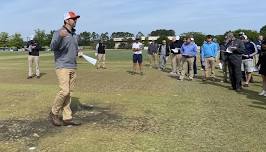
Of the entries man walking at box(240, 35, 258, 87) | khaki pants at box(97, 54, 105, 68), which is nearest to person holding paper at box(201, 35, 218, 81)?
man walking at box(240, 35, 258, 87)

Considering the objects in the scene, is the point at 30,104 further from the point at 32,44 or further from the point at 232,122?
the point at 32,44

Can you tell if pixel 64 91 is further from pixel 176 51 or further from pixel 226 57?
pixel 176 51

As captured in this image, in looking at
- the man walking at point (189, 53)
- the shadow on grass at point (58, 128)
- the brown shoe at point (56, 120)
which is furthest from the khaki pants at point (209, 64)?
the brown shoe at point (56, 120)

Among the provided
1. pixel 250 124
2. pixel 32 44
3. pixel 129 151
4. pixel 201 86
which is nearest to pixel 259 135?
pixel 250 124

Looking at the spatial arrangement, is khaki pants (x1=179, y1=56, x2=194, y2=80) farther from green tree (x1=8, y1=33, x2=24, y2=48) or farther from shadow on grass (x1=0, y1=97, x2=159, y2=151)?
green tree (x1=8, y1=33, x2=24, y2=48)

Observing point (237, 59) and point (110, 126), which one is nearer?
point (110, 126)

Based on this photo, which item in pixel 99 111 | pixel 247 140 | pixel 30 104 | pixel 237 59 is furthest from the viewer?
pixel 237 59

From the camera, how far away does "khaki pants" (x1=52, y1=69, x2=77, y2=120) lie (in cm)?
854

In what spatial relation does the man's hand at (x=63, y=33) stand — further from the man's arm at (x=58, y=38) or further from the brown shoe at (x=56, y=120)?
the brown shoe at (x=56, y=120)

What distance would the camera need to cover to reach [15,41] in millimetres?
137750

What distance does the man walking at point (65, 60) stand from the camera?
27.9ft

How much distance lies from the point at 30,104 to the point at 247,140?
6.07 metres

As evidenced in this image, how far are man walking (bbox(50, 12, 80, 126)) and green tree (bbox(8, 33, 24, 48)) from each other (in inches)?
5129

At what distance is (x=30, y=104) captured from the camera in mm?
11164
